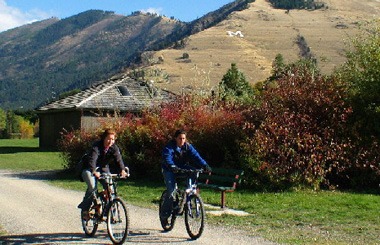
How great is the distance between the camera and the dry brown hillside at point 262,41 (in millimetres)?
127744

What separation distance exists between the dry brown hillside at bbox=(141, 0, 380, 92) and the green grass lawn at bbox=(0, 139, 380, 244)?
9012 cm

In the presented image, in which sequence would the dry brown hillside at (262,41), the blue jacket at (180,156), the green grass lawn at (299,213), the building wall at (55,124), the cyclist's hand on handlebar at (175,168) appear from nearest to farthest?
1. the cyclist's hand on handlebar at (175,168)
2. the blue jacket at (180,156)
3. the green grass lawn at (299,213)
4. the building wall at (55,124)
5. the dry brown hillside at (262,41)

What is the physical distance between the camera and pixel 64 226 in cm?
1105

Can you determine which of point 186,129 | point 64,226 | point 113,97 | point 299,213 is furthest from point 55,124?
point 64,226

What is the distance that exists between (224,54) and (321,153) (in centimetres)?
12820

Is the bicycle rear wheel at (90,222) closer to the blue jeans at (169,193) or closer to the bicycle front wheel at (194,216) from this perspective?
the blue jeans at (169,193)

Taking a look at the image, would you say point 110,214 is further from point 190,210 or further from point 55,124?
point 55,124

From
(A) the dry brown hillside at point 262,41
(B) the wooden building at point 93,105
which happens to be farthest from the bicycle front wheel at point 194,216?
(A) the dry brown hillside at point 262,41

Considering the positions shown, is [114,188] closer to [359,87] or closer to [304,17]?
[359,87]

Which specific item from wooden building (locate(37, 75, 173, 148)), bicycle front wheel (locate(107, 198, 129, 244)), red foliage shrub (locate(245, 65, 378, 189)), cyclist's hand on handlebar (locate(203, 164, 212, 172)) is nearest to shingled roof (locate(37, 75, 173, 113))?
wooden building (locate(37, 75, 173, 148))

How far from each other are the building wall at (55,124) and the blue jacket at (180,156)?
2897cm

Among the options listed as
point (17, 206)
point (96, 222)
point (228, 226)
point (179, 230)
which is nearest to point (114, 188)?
point (96, 222)

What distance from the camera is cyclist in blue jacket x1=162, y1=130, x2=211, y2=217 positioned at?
10086 millimetres

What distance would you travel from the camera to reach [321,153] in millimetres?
17453
